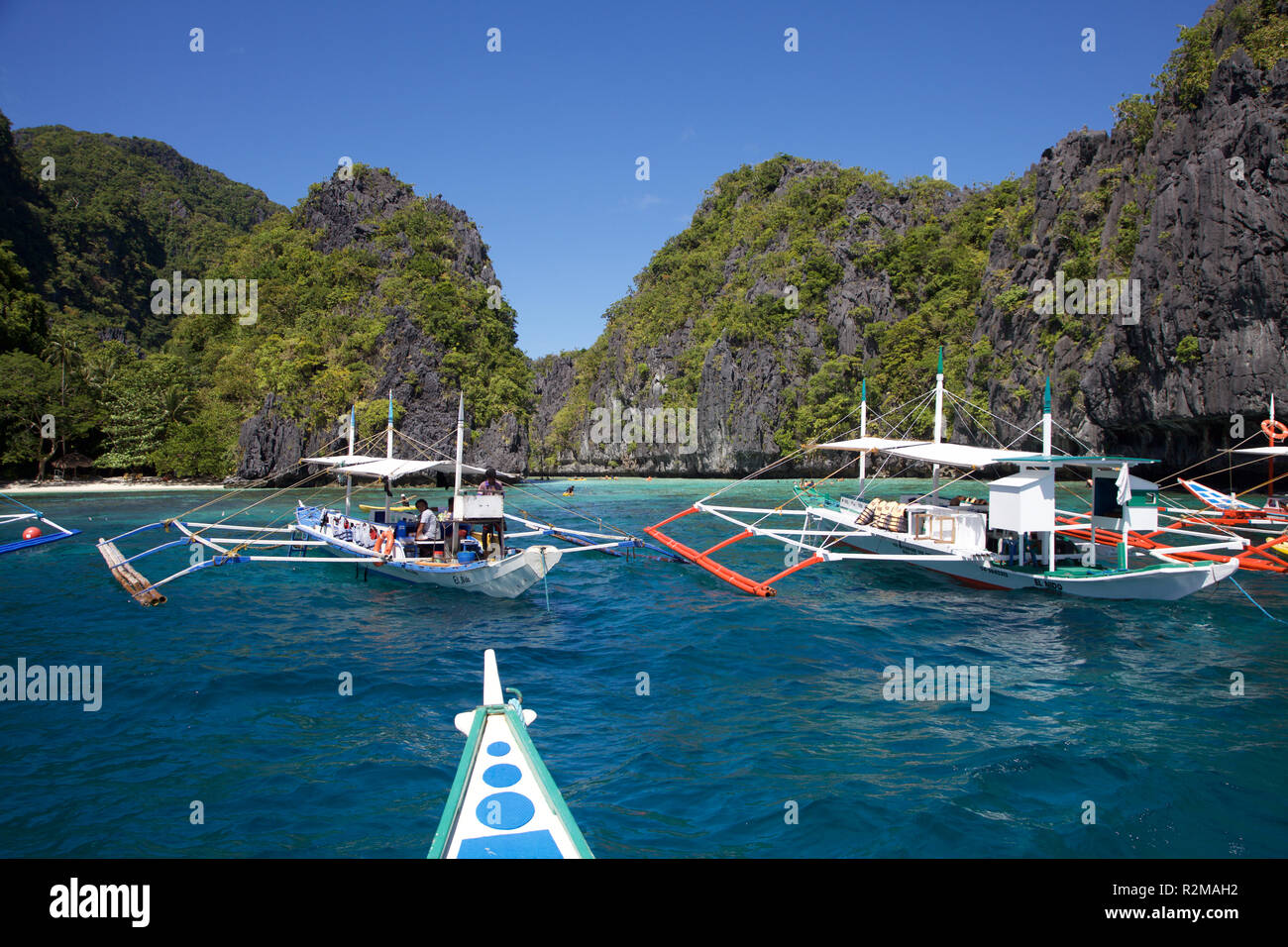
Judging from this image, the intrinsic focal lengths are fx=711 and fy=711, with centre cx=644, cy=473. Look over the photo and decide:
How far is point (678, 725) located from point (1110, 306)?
45809mm

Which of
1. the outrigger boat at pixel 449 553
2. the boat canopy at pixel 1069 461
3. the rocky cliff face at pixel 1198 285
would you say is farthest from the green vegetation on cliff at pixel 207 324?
the boat canopy at pixel 1069 461

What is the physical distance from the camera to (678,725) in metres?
9.23

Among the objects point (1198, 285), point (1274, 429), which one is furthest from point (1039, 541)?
point (1198, 285)

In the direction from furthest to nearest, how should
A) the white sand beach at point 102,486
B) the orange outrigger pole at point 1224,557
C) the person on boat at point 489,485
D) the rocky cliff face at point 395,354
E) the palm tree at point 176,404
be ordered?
the rocky cliff face at point 395,354 < the palm tree at point 176,404 < the white sand beach at point 102,486 < the orange outrigger pole at point 1224,557 < the person on boat at point 489,485

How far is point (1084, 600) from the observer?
15.9m

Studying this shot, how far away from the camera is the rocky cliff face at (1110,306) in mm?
34062

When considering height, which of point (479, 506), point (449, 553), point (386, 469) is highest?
point (386, 469)

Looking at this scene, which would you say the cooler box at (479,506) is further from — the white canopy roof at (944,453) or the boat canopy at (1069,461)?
the boat canopy at (1069,461)

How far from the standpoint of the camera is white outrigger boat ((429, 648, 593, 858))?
14.8 ft

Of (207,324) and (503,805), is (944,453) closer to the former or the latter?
(503,805)

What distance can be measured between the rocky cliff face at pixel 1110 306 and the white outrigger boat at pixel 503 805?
41024 mm

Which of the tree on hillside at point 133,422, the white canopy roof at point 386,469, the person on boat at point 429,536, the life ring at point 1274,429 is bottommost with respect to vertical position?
the person on boat at point 429,536

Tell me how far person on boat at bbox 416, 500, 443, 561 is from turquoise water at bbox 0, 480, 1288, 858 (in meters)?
1.04
